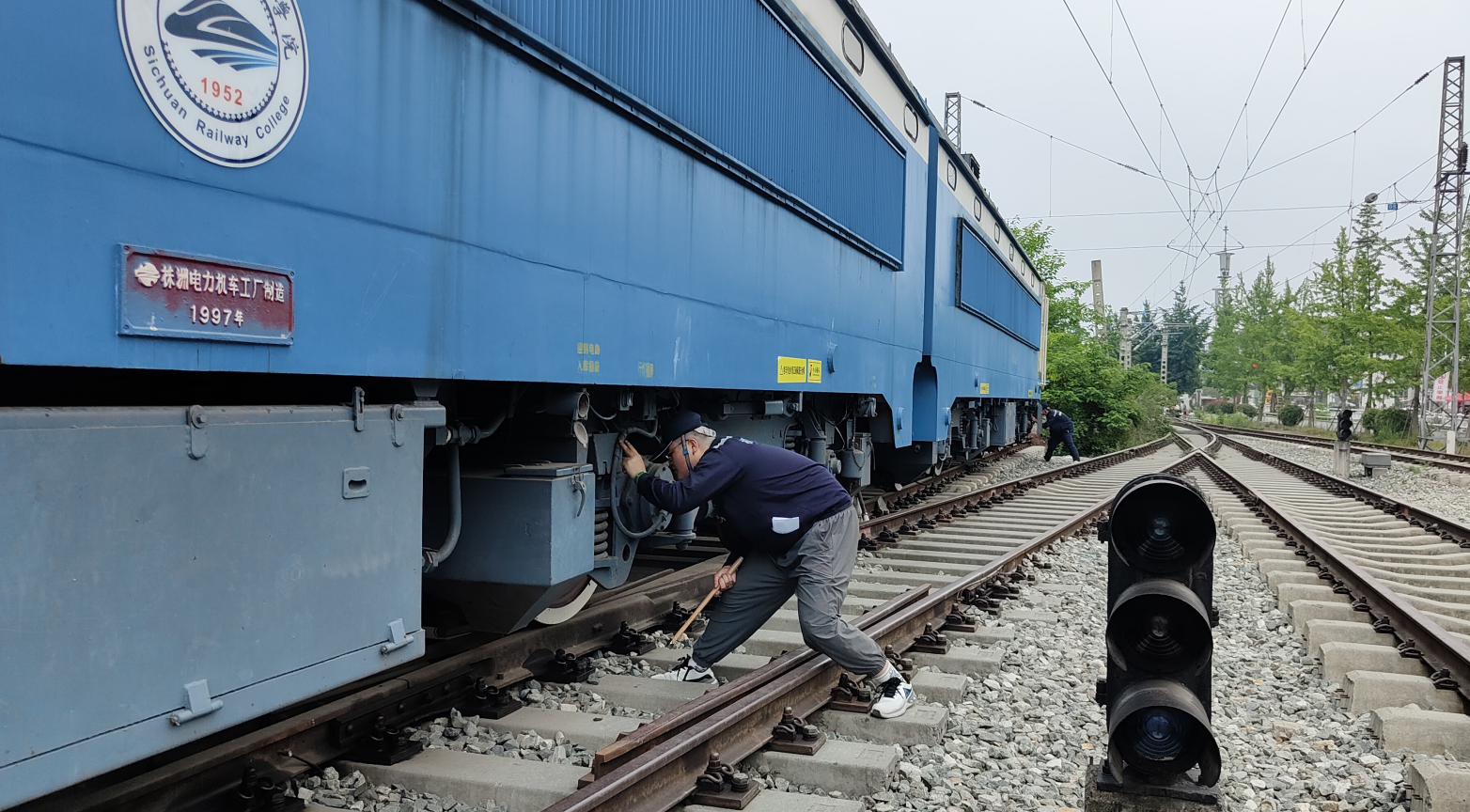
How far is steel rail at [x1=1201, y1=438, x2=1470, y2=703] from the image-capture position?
5.04 metres

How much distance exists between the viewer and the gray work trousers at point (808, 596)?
454cm

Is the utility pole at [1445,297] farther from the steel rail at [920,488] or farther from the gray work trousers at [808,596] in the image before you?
the gray work trousers at [808,596]

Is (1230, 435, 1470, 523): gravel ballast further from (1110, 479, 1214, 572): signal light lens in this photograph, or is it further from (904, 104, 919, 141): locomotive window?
(1110, 479, 1214, 572): signal light lens

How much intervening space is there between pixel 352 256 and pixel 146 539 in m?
0.91

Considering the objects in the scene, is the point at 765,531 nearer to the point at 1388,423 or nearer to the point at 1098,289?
the point at 1388,423

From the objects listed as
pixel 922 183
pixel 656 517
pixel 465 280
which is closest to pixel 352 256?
pixel 465 280

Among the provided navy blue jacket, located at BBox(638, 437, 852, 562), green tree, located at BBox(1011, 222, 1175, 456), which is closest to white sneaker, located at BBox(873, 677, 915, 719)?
navy blue jacket, located at BBox(638, 437, 852, 562)

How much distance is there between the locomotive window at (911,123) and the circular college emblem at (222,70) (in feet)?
24.6

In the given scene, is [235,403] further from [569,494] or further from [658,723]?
[658,723]

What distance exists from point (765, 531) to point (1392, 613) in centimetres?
417

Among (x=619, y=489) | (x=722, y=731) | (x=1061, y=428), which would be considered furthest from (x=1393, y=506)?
(x=722, y=731)

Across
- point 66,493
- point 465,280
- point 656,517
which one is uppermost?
point 465,280

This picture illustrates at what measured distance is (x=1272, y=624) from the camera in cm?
686

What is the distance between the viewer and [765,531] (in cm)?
476
